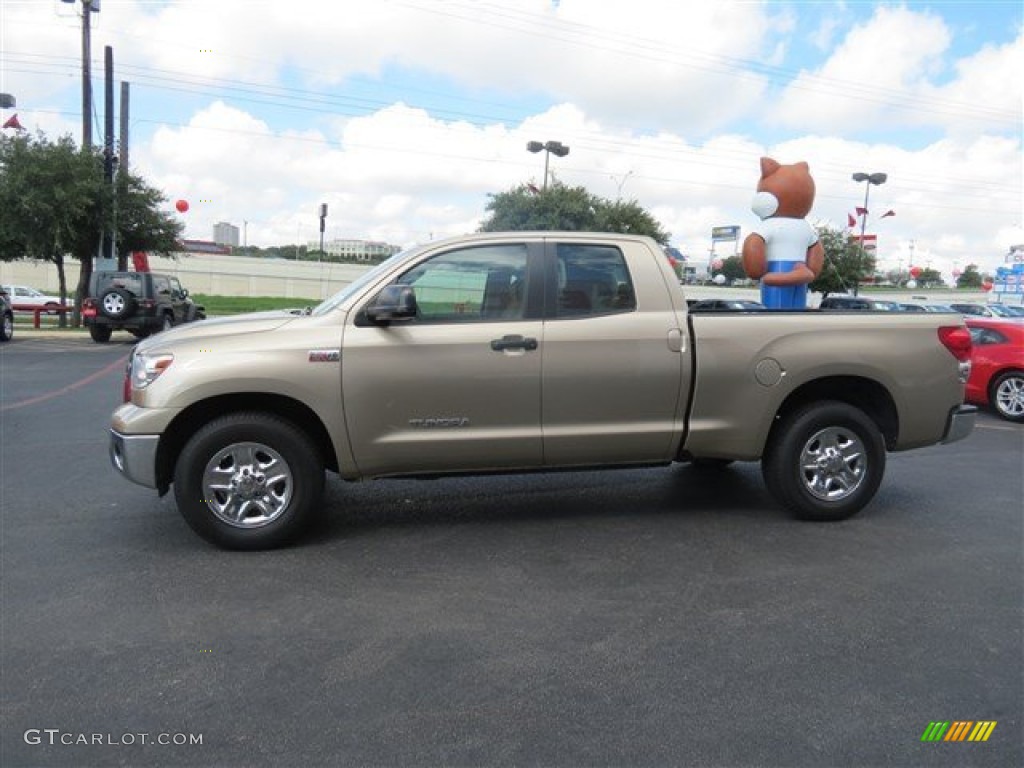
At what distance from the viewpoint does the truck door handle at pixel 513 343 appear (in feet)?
15.5

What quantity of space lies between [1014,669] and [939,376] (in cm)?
243

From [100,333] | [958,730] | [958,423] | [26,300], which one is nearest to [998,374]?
[958,423]

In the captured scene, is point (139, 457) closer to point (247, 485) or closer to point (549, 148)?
point (247, 485)

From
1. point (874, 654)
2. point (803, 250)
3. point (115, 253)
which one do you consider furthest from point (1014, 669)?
point (115, 253)

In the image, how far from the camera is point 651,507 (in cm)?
559

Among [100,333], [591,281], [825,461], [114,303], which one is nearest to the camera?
[591,281]

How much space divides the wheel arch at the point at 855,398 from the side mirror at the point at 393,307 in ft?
8.30

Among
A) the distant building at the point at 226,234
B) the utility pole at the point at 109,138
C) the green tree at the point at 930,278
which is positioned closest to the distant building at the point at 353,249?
the distant building at the point at 226,234

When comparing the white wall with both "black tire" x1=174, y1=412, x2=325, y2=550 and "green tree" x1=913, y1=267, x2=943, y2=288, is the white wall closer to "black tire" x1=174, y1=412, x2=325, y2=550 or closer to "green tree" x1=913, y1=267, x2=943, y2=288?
"black tire" x1=174, y1=412, x2=325, y2=550

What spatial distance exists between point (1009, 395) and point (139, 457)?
10320mm

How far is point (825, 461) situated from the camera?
5.23 m

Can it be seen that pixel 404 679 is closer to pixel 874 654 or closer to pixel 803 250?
pixel 874 654

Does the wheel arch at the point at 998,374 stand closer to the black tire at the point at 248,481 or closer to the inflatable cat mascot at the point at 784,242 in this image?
the inflatable cat mascot at the point at 784,242

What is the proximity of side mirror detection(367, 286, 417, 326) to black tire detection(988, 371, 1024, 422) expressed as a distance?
8.98 metres
